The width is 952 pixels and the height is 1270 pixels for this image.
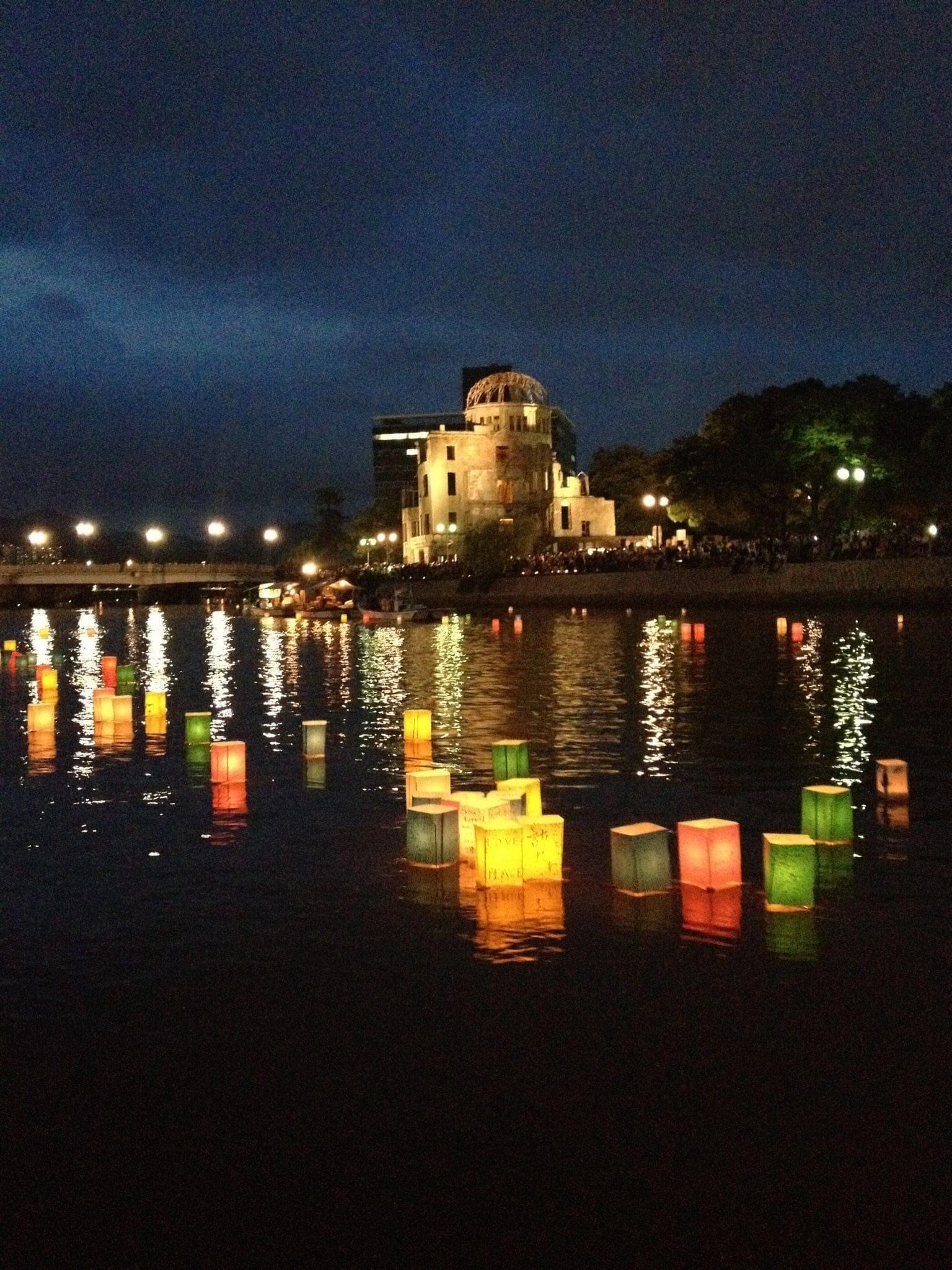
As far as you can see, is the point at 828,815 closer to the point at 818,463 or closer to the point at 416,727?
the point at 416,727

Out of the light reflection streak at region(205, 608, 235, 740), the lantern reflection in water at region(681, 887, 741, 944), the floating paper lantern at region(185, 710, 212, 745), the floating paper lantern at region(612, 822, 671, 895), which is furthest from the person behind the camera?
the light reflection streak at region(205, 608, 235, 740)

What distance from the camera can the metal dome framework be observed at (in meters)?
133

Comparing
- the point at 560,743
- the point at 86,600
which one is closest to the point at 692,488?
the point at 560,743

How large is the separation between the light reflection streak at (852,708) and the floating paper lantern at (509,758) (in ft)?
11.9

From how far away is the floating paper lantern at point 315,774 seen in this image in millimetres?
15445

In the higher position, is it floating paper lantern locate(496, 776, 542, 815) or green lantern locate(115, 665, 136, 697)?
green lantern locate(115, 665, 136, 697)

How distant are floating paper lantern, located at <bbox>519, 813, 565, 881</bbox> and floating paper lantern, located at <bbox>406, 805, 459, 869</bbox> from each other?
84cm

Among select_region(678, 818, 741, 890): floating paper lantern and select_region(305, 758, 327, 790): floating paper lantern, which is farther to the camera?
select_region(305, 758, 327, 790): floating paper lantern

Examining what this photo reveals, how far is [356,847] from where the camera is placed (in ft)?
39.0

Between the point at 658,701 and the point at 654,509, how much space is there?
331 ft

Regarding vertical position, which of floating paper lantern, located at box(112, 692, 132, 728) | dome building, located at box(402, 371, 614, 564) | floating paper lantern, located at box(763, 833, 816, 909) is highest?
dome building, located at box(402, 371, 614, 564)

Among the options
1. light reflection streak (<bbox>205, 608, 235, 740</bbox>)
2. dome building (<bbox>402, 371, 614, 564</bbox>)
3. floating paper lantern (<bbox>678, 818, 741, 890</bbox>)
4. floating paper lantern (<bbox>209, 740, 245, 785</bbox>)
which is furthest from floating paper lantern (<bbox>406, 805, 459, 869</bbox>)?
dome building (<bbox>402, 371, 614, 564</bbox>)

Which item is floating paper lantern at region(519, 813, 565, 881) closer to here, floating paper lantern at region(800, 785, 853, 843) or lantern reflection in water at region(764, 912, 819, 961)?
lantern reflection in water at region(764, 912, 819, 961)

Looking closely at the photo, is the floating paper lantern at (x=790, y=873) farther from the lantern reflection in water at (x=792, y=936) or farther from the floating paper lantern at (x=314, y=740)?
the floating paper lantern at (x=314, y=740)
